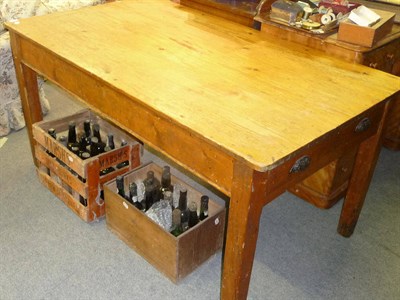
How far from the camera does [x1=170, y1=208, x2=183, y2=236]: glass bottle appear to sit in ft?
5.36

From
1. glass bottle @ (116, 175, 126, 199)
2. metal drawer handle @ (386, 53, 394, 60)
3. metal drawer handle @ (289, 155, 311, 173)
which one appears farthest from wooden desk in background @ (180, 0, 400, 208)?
glass bottle @ (116, 175, 126, 199)

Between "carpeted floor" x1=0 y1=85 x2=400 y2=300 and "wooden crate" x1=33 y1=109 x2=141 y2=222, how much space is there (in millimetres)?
77

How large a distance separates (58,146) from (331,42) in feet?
3.87

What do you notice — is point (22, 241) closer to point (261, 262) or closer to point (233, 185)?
point (261, 262)

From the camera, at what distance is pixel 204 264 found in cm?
178

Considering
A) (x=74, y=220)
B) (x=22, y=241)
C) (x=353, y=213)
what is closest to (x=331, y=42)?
(x=353, y=213)

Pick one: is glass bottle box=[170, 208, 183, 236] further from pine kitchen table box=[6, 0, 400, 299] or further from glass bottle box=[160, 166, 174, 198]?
pine kitchen table box=[6, 0, 400, 299]

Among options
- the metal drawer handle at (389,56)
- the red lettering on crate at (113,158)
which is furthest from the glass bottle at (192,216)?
the metal drawer handle at (389,56)

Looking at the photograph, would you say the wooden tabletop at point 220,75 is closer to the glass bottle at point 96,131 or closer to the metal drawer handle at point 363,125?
the metal drawer handle at point 363,125

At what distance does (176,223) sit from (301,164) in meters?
0.61

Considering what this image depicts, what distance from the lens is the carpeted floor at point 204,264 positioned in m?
1.66

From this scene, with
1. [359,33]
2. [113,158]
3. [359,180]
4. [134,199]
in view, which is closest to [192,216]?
[134,199]

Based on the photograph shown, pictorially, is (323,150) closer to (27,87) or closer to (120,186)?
(120,186)

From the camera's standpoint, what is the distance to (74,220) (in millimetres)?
1973
